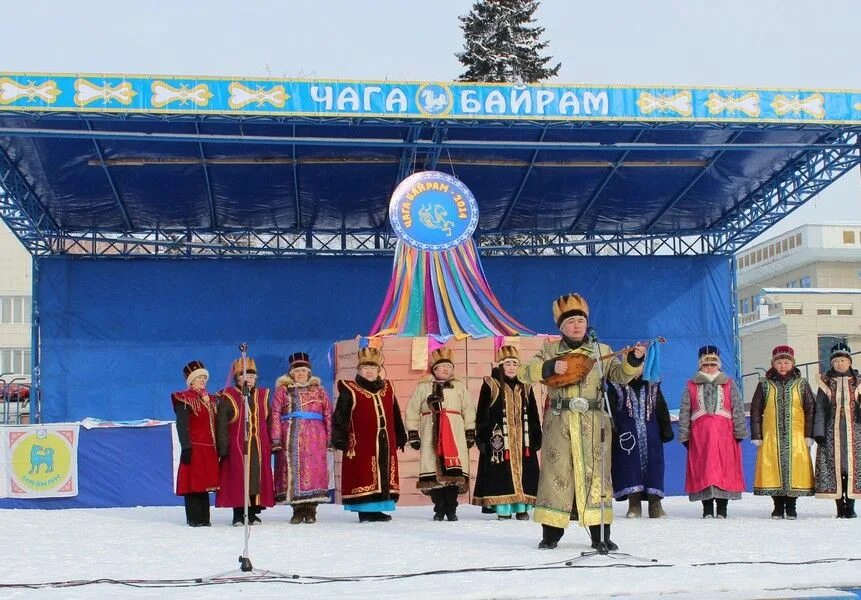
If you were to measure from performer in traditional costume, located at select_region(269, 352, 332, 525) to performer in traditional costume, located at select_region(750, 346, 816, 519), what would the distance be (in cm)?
357

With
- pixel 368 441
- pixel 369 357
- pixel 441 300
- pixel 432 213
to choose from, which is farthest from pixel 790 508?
pixel 432 213

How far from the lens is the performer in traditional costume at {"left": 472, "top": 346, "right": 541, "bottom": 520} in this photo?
30.9 feet

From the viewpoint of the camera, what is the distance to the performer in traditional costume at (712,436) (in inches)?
381

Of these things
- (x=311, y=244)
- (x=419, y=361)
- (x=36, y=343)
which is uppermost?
(x=311, y=244)

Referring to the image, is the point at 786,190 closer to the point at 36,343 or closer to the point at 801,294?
the point at 36,343

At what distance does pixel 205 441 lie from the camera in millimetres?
9430

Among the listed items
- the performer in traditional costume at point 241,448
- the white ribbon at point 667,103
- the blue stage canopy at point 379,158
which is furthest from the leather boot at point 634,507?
the white ribbon at point 667,103

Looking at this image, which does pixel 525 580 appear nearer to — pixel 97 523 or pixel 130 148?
pixel 97 523

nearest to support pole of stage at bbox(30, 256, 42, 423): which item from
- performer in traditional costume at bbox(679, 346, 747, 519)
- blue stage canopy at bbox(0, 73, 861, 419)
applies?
blue stage canopy at bbox(0, 73, 861, 419)

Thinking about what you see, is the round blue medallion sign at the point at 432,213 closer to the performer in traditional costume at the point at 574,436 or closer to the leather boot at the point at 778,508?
the leather boot at the point at 778,508

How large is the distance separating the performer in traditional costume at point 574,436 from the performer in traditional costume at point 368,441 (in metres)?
2.66

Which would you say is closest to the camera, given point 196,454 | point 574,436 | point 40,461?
point 574,436

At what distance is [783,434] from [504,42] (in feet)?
76.8

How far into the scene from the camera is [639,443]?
9.80 metres
